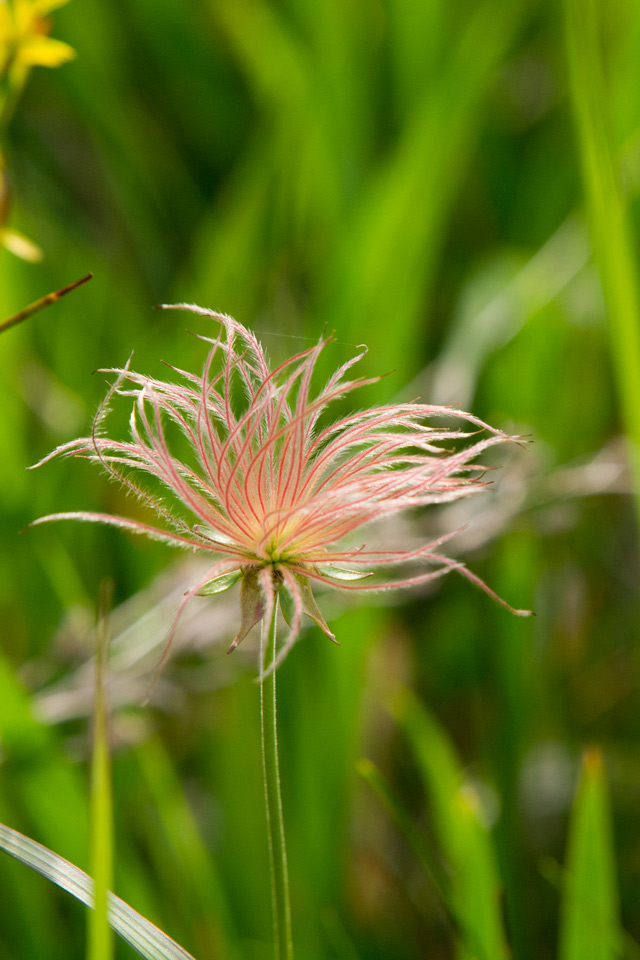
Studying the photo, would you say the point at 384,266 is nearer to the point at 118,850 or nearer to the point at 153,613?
the point at 153,613

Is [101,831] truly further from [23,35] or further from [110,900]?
[23,35]

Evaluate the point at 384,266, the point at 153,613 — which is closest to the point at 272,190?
the point at 384,266

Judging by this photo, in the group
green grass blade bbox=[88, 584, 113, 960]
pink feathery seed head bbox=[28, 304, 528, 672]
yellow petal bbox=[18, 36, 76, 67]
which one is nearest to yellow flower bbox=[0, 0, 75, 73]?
yellow petal bbox=[18, 36, 76, 67]

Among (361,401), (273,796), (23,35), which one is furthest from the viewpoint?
(361,401)

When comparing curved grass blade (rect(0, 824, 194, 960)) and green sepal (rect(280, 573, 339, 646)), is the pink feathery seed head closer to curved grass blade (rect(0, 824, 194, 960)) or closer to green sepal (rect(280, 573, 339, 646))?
green sepal (rect(280, 573, 339, 646))

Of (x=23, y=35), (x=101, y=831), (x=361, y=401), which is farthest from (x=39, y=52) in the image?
(x=361, y=401)

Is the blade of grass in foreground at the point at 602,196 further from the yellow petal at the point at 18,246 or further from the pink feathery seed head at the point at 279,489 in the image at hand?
the yellow petal at the point at 18,246
